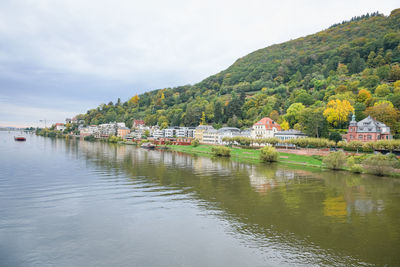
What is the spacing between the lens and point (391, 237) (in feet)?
63.8

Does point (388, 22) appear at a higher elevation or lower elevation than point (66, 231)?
higher

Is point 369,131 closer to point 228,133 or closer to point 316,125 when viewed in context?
point 316,125

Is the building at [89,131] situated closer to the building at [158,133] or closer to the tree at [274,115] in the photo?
the building at [158,133]

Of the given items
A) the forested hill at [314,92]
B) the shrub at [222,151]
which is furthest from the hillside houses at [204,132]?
the shrub at [222,151]

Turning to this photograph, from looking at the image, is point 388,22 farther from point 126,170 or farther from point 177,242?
point 177,242

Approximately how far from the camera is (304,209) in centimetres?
2589

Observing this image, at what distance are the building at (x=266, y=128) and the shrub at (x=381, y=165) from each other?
1570 inches

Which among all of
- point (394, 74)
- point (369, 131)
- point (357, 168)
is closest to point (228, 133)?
point (369, 131)

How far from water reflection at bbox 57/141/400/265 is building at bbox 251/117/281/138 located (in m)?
40.5

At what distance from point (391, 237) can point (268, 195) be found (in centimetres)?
1293

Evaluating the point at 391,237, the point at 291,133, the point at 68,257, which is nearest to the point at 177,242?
the point at 68,257

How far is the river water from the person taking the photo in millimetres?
16375

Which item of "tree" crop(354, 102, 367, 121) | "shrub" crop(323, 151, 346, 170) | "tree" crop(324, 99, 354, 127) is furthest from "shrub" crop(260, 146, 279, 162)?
"tree" crop(354, 102, 367, 121)

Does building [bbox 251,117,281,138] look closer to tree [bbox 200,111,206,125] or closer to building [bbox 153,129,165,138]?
tree [bbox 200,111,206,125]
